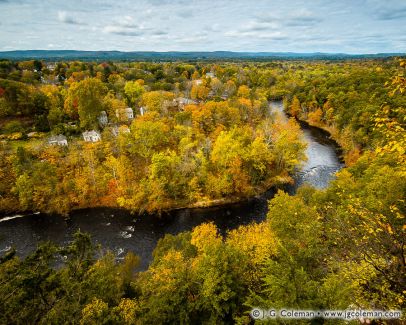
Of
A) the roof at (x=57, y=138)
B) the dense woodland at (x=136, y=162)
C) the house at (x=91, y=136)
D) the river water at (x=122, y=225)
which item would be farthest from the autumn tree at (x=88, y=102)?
the river water at (x=122, y=225)

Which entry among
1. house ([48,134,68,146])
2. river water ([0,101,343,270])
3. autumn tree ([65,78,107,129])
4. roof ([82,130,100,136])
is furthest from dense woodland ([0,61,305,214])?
roof ([82,130,100,136])

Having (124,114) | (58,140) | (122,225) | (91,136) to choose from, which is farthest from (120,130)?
(122,225)

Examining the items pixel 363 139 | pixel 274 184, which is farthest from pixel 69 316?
pixel 363 139

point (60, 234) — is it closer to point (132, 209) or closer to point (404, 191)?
point (132, 209)

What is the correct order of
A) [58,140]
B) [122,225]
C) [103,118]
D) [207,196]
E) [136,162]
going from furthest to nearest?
1. [103,118]
2. [58,140]
3. [136,162]
4. [207,196]
5. [122,225]

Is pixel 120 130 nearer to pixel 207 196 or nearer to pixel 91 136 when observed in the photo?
pixel 91 136

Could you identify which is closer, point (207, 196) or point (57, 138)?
point (207, 196)

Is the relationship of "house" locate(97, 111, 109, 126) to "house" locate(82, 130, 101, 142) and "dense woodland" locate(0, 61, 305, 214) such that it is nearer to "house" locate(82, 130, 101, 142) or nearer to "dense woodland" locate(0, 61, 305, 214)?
"dense woodland" locate(0, 61, 305, 214)
